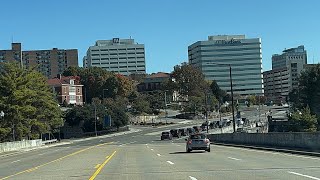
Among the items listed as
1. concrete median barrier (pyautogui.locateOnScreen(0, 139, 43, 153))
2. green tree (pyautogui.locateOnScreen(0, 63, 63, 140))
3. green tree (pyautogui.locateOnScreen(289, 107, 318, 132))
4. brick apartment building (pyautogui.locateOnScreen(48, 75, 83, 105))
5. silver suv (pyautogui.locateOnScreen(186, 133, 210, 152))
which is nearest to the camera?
silver suv (pyautogui.locateOnScreen(186, 133, 210, 152))

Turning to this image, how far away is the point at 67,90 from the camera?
176 meters

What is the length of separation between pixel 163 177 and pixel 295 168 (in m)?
5.41

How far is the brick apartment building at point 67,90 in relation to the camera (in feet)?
564

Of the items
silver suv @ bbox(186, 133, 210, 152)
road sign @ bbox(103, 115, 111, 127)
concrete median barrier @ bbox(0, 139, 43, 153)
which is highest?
road sign @ bbox(103, 115, 111, 127)

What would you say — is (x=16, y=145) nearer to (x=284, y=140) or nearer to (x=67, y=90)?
(x=284, y=140)

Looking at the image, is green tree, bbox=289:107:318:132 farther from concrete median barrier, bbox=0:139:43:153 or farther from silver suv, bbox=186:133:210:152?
silver suv, bbox=186:133:210:152

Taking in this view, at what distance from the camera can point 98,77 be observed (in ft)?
629

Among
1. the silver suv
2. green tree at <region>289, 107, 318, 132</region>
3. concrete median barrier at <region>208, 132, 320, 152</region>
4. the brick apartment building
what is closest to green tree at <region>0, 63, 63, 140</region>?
concrete median barrier at <region>208, 132, 320, 152</region>

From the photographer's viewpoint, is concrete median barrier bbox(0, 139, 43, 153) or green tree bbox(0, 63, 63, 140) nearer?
concrete median barrier bbox(0, 139, 43, 153)

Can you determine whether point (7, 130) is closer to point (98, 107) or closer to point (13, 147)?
point (13, 147)

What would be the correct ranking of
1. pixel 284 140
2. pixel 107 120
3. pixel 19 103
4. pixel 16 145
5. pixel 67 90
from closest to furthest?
pixel 284 140 < pixel 16 145 < pixel 19 103 < pixel 107 120 < pixel 67 90

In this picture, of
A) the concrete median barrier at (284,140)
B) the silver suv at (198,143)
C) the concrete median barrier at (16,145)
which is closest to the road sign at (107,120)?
the concrete median barrier at (16,145)

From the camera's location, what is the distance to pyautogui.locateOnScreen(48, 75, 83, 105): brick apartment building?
564ft

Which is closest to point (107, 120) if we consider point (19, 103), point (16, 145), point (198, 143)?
point (19, 103)
